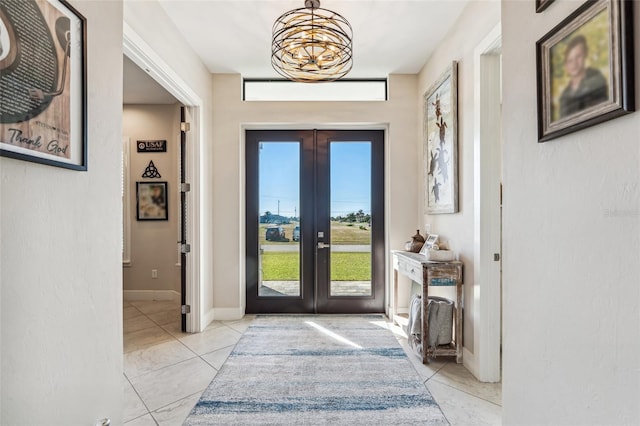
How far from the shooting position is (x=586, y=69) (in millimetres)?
926

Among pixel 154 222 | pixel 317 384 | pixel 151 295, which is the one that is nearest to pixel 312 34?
pixel 317 384

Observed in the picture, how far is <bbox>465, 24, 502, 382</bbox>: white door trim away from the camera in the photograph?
242 cm

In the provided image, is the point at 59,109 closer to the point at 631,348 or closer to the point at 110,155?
the point at 110,155

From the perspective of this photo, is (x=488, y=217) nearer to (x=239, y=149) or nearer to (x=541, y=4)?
(x=541, y=4)

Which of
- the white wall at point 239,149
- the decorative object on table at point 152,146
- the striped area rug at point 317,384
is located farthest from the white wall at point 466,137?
the decorative object on table at point 152,146

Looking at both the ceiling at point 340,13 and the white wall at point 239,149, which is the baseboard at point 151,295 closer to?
the white wall at point 239,149

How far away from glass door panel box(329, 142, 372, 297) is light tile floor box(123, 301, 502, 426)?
746mm

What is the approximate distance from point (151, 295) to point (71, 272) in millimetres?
3950

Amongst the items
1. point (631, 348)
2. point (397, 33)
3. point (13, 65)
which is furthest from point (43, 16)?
point (397, 33)

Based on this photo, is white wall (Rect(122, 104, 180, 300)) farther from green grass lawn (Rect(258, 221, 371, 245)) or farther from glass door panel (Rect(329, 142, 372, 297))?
glass door panel (Rect(329, 142, 372, 297))

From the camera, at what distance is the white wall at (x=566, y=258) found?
830mm

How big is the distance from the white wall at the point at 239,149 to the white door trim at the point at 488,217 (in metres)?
1.42

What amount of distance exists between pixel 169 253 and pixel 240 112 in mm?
2400

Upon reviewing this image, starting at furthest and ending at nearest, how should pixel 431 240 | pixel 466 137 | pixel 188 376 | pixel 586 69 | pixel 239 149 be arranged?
1. pixel 239 149
2. pixel 431 240
3. pixel 466 137
4. pixel 188 376
5. pixel 586 69
